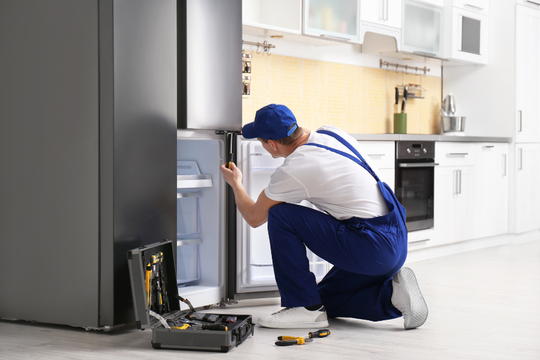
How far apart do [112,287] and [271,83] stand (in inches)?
92.6

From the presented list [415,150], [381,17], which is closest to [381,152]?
[415,150]

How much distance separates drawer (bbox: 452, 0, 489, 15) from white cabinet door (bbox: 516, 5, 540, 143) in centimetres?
27

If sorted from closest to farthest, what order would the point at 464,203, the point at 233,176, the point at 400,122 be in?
the point at 233,176 → the point at 464,203 → the point at 400,122

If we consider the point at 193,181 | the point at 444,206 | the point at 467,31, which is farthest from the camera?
the point at 467,31

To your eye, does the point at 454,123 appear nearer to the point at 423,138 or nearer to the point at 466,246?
the point at 466,246

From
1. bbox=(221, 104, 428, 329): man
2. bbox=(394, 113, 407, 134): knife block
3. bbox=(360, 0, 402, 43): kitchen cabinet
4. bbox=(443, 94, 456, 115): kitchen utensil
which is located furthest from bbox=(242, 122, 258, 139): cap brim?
bbox=(443, 94, 456, 115): kitchen utensil

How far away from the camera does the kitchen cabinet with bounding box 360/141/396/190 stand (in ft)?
Answer: 14.4

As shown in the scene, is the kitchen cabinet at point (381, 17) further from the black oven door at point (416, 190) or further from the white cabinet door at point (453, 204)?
the white cabinet door at point (453, 204)

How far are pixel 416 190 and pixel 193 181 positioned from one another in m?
2.19

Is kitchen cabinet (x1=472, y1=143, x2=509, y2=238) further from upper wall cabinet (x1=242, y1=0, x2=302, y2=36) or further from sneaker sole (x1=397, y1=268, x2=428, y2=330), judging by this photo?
sneaker sole (x1=397, y1=268, x2=428, y2=330)

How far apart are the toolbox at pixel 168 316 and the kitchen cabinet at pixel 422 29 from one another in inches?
122

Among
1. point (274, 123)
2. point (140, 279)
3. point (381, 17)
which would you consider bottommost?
point (140, 279)

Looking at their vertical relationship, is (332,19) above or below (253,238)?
above

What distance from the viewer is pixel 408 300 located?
270cm
